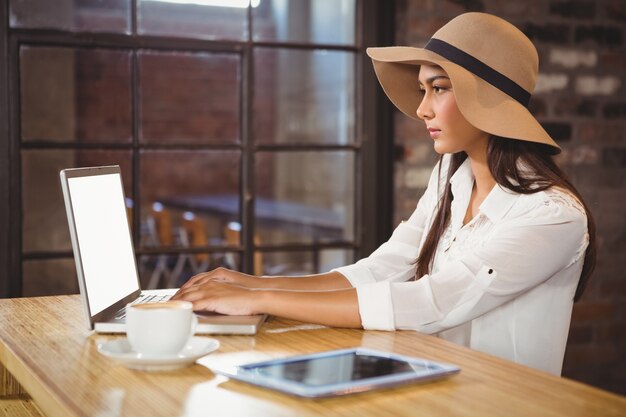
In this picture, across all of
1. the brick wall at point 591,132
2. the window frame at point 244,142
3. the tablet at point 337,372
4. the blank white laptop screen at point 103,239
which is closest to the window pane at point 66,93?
the window frame at point 244,142

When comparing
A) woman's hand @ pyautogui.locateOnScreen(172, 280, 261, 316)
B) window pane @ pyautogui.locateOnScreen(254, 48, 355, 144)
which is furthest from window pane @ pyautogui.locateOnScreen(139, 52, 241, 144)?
woman's hand @ pyautogui.locateOnScreen(172, 280, 261, 316)

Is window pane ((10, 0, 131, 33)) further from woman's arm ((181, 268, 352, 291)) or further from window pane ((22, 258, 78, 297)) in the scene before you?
woman's arm ((181, 268, 352, 291))

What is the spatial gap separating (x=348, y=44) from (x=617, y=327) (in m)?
1.64

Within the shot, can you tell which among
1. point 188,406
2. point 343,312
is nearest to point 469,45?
point 343,312

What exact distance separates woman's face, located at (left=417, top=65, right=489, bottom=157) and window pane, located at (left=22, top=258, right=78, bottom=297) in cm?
170

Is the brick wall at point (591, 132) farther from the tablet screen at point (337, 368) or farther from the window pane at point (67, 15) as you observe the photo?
the tablet screen at point (337, 368)

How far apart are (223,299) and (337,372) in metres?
0.47

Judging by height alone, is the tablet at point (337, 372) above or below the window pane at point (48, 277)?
above

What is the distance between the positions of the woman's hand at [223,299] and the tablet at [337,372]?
34 cm

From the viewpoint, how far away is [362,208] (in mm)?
3623

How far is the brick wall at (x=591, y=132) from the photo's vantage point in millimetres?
3703

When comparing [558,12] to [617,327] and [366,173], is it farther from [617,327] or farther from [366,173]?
[617,327]

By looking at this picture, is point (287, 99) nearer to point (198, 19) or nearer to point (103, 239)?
point (198, 19)

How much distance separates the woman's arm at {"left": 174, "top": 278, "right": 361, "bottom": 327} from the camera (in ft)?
5.97
